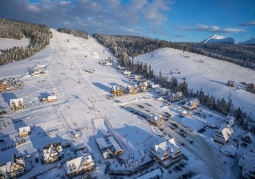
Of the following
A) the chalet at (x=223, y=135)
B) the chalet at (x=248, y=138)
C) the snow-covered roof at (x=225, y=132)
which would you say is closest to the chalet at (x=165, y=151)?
the chalet at (x=223, y=135)

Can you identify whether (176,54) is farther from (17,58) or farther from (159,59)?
(17,58)

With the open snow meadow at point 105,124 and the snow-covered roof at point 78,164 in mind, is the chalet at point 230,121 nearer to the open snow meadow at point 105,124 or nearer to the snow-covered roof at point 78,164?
the open snow meadow at point 105,124

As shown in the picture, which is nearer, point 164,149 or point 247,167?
point 247,167

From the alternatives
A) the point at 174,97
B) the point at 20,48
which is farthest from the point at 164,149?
the point at 20,48

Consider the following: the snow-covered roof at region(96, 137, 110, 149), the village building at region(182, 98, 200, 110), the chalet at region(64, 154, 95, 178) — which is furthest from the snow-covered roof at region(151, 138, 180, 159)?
the village building at region(182, 98, 200, 110)

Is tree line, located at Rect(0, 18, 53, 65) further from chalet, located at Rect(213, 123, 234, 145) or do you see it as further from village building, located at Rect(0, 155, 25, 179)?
chalet, located at Rect(213, 123, 234, 145)

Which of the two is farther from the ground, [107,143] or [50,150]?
[50,150]

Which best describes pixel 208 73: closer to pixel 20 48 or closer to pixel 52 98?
pixel 52 98
